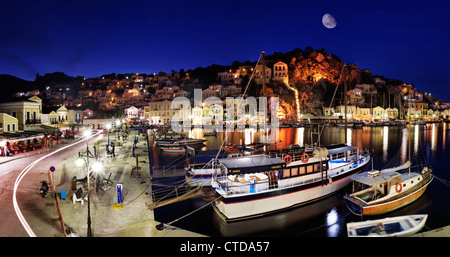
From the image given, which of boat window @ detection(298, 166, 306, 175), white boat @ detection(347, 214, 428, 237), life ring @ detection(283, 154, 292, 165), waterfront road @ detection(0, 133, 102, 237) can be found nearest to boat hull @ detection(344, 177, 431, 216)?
white boat @ detection(347, 214, 428, 237)

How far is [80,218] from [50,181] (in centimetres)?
784

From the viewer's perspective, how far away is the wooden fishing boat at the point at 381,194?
13.9 metres

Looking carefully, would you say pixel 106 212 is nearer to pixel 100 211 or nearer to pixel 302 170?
pixel 100 211

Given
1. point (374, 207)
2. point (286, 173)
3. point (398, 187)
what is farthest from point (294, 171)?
point (398, 187)

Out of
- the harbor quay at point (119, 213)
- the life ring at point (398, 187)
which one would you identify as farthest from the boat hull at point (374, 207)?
the harbor quay at point (119, 213)

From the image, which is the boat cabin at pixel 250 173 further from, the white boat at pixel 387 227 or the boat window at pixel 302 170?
the white boat at pixel 387 227

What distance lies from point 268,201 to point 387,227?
599 centimetres

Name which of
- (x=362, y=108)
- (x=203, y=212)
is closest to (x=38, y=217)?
(x=203, y=212)

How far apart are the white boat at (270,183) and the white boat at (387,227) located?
4.71 metres

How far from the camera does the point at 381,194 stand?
48.5ft

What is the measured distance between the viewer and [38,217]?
10.9m

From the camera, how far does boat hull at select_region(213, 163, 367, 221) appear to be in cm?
1362
